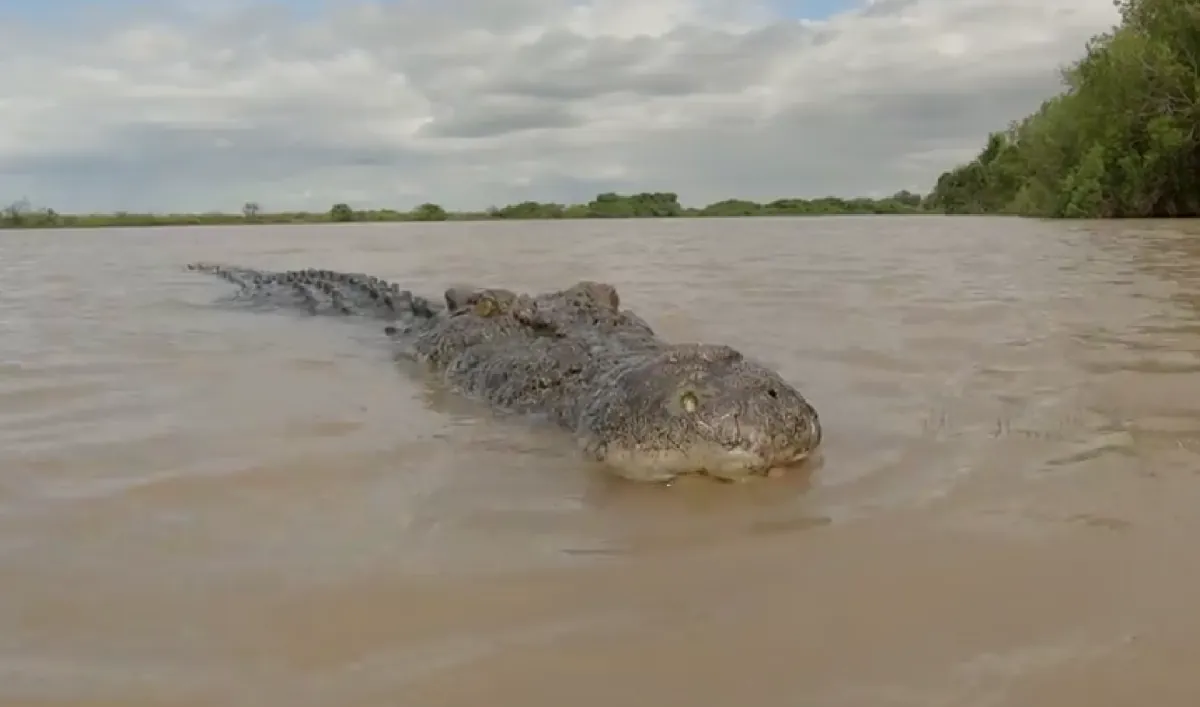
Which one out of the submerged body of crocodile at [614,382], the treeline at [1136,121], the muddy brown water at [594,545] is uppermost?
the treeline at [1136,121]

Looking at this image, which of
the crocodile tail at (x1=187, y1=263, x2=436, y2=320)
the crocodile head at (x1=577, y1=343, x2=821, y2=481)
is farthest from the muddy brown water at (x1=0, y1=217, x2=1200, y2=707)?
the crocodile tail at (x1=187, y1=263, x2=436, y2=320)

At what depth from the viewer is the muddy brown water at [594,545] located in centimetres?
224

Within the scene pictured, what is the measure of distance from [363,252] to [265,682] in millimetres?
24285

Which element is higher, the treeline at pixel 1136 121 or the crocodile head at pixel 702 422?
the treeline at pixel 1136 121

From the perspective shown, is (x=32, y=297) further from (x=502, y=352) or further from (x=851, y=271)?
(x=851, y=271)

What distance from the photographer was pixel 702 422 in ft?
12.7

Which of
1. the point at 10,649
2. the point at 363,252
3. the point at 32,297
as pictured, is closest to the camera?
the point at 10,649

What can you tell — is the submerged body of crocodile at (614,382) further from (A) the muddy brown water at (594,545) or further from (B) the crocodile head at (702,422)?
(A) the muddy brown water at (594,545)

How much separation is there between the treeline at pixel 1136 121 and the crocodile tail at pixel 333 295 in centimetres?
2753

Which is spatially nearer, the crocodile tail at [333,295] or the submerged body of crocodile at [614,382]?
the submerged body of crocodile at [614,382]

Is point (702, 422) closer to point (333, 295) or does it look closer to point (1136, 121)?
point (333, 295)

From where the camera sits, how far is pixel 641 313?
33.4 feet

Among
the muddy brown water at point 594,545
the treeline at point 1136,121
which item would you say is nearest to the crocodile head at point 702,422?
the muddy brown water at point 594,545

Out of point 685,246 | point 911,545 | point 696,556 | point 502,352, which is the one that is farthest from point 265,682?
point 685,246
